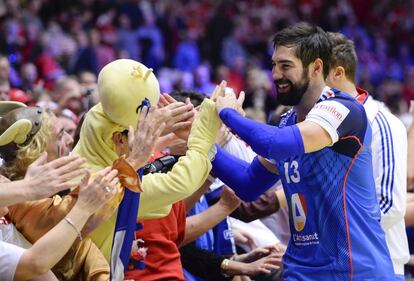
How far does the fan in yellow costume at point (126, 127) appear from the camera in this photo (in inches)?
174

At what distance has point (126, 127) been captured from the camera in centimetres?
454

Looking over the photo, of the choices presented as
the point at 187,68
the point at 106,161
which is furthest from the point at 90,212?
the point at 187,68

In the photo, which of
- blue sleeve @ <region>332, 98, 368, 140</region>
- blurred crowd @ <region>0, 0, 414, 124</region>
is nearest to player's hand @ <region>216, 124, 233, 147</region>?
blue sleeve @ <region>332, 98, 368, 140</region>

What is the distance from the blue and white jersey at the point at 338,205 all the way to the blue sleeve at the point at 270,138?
0.15 m

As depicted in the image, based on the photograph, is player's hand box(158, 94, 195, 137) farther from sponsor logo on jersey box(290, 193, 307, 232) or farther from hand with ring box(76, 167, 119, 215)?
sponsor logo on jersey box(290, 193, 307, 232)

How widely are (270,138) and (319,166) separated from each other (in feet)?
1.08

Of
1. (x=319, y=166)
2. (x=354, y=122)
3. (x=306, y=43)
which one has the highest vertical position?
(x=306, y=43)

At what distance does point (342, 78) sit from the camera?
5.26 m

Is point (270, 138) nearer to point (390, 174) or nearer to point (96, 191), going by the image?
point (96, 191)

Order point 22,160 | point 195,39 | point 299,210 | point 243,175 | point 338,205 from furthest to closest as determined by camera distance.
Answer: point 195,39 → point 243,175 → point 299,210 → point 338,205 → point 22,160

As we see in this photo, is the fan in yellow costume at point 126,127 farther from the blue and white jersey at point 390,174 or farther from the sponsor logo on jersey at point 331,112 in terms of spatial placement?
the blue and white jersey at point 390,174

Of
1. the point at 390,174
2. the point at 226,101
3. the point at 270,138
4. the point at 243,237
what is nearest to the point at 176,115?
the point at 226,101

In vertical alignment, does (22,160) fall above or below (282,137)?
below

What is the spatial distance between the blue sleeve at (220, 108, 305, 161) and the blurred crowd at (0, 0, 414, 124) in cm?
546
